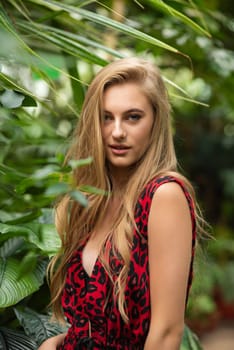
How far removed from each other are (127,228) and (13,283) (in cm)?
35

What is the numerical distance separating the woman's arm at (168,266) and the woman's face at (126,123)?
6.9 inches

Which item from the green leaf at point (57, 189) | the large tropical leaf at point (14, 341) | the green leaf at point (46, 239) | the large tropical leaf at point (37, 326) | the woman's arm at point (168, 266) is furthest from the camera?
the large tropical leaf at point (37, 326)

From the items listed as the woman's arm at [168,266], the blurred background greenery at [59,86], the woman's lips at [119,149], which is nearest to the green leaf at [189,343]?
the blurred background greenery at [59,86]

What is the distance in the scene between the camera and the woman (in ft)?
4.81

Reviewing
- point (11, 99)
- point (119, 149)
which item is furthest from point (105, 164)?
point (11, 99)

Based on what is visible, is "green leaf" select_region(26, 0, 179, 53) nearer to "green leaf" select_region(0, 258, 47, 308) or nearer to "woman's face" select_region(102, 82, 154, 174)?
"woman's face" select_region(102, 82, 154, 174)

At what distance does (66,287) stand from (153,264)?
1.14ft

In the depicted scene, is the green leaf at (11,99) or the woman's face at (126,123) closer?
the green leaf at (11,99)

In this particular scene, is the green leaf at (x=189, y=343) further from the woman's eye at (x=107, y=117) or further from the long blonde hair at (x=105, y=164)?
the woman's eye at (x=107, y=117)

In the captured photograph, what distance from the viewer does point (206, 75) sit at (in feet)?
11.8

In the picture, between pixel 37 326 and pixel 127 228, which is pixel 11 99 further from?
pixel 37 326

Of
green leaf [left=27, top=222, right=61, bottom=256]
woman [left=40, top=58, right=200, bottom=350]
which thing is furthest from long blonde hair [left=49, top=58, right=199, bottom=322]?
green leaf [left=27, top=222, right=61, bottom=256]

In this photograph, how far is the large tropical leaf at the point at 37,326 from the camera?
1916mm

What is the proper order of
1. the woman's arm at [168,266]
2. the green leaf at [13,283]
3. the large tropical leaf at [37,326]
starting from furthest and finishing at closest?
the large tropical leaf at [37,326] → the green leaf at [13,283] → the woman's arm at [168,266]
